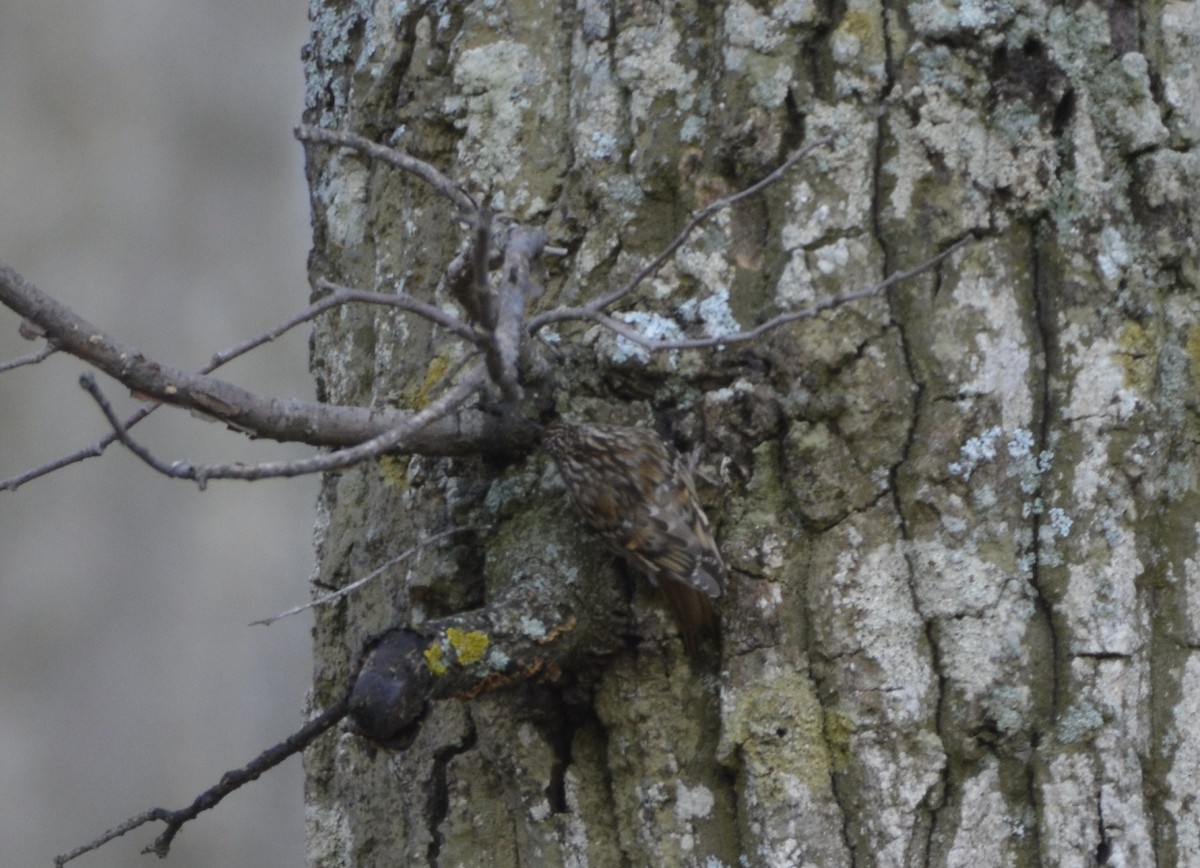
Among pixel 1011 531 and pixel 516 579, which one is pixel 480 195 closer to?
pixel 516 579

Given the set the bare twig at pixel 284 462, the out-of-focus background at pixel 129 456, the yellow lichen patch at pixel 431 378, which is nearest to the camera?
the bare twig at pixel 284 462

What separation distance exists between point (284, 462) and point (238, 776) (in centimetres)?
70

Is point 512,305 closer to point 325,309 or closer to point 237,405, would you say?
point 325,309

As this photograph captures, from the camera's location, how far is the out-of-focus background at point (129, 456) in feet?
12.7

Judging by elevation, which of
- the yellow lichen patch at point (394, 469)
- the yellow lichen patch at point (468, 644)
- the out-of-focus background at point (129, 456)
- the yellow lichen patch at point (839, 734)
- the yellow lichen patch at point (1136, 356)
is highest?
the out-of-focus background at point (129, 456)

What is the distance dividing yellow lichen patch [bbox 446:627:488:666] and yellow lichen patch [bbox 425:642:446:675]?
0.8 inches

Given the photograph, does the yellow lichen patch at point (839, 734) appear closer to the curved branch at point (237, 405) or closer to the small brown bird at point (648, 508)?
the small brown bird at point (648, 508)

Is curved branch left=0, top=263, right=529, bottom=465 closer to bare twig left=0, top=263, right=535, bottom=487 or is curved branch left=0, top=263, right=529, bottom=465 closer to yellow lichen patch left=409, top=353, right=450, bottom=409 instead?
bare twig left=0, top=263, right=535, bottom=487

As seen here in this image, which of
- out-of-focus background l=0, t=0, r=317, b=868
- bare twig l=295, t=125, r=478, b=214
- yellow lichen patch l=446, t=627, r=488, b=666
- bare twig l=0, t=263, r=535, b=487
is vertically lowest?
yellow lichen patch l=446, t=627, r=488, b=666

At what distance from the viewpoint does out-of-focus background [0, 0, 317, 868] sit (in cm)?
387

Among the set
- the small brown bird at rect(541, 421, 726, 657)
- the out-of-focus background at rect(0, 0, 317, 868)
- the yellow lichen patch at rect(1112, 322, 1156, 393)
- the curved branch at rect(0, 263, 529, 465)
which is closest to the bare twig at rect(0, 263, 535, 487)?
the curved branch at rect(0, 263, 529, 465)

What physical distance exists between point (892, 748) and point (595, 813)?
395mm

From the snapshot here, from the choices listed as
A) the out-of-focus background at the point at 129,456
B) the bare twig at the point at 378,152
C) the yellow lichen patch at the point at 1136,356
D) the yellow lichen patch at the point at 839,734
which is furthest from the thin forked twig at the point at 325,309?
the out-of-focus background at the point at 129,456

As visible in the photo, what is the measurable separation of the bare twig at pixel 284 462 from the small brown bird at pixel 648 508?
1.24 feet
